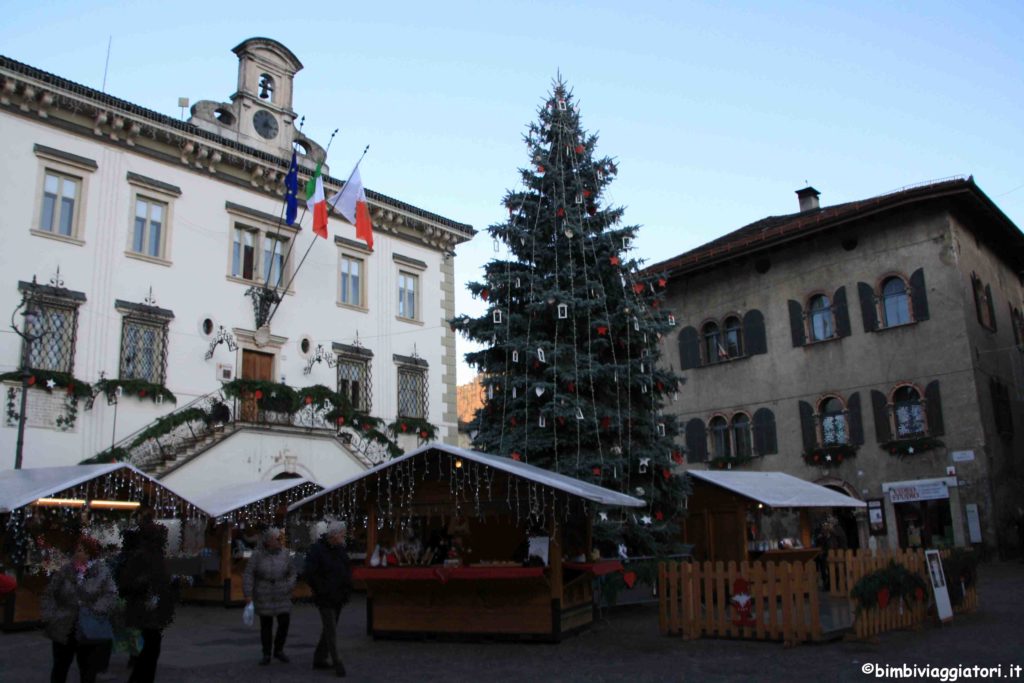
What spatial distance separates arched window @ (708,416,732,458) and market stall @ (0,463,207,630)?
19907 millimetres

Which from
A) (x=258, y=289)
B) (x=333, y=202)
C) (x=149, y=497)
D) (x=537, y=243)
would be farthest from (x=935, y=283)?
(x=149, y=497)

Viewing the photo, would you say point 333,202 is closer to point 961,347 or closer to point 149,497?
point 149,497

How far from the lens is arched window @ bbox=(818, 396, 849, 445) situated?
96.3ft

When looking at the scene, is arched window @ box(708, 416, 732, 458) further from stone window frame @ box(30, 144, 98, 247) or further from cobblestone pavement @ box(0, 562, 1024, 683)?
stone window frame @ box(30, 144, 98, 247)

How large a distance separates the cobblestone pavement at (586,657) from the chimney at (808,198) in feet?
82.9

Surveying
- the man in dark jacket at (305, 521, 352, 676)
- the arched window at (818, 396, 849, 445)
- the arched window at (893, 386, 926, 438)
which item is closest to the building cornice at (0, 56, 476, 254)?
the arched window at (818, 396, 849, 445)

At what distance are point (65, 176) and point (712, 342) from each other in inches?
883

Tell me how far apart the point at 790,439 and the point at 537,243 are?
15827 millimetres

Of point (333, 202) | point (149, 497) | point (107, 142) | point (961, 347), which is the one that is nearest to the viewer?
point (149, 497)

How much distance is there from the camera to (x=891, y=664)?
994cm

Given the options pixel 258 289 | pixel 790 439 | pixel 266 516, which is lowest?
pixel 266 516

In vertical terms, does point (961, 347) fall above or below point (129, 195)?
below

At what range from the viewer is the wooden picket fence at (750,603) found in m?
11.7

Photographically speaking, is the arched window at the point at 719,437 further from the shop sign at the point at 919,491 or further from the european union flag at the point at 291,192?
the european union flag at the point at 291,192
